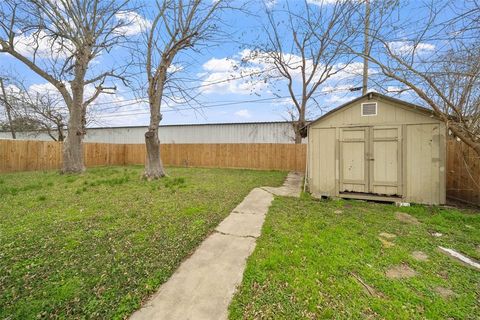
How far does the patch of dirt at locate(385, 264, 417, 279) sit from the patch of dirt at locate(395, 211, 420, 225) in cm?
188

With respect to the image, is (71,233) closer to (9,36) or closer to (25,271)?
(25,271)

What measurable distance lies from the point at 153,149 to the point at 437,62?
7585 mm

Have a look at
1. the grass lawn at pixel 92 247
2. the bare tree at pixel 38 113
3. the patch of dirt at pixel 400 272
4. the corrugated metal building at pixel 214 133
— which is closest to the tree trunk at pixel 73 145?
the grass lawn at pixel 92 247

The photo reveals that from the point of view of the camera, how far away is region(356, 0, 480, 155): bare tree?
344 centimetres

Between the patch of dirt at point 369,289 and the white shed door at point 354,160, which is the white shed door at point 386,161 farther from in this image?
the patch of dirt at point 369,289

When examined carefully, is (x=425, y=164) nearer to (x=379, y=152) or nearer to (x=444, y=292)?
(x=379, y=152)

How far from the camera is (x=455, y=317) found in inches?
66.1

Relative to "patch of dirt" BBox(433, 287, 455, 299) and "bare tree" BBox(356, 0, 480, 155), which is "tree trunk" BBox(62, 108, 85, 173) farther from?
"patch of dirt" BBox(433, 287, 455, 299)

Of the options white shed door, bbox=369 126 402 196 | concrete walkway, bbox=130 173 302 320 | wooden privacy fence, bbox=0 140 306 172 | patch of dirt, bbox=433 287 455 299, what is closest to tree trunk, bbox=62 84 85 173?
wooden privacy fence, bbox=0 140 306 172

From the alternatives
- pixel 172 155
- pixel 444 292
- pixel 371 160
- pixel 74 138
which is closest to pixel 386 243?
pixel 444 292

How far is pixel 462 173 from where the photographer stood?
5.46 metres

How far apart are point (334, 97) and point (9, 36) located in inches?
483

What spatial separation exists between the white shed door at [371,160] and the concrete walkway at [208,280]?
3074mm

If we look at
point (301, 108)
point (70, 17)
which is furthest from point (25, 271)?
point (301, 108)
